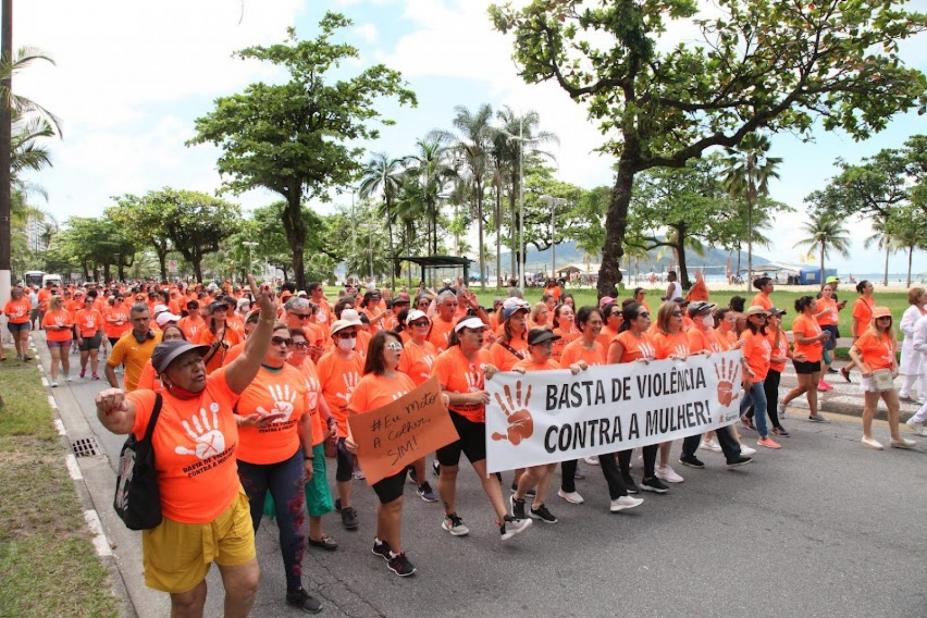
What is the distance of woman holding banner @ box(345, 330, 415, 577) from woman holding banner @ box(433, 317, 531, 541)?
0.48 meters

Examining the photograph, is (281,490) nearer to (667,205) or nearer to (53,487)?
(53,487)

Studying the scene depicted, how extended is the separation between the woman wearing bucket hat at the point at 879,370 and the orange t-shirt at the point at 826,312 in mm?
3910

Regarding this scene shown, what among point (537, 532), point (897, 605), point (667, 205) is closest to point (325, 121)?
point (537, 532)

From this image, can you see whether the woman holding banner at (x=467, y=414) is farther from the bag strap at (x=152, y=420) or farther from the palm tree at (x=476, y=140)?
the palm tree at (x=476, y=140)

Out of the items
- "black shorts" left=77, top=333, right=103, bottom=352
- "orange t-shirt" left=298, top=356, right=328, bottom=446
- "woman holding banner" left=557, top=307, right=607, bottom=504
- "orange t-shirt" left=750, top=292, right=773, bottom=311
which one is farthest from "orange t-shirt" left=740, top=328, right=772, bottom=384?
"black shorts" left=77, top=333, right=103, bottom=352

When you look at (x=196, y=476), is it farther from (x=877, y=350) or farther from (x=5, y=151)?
(x=5, y=151)

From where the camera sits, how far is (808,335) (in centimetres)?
809

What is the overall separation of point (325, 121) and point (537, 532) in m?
23.6

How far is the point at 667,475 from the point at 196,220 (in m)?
50.4

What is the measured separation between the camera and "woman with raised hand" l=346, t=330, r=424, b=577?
4234 millimetres

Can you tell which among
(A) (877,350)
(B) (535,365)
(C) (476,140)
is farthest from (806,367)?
(C) (476,140)

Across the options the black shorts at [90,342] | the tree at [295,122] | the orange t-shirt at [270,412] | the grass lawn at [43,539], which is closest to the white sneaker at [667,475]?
the orange t-shirt at [270,412]

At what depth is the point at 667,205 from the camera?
4719 cm

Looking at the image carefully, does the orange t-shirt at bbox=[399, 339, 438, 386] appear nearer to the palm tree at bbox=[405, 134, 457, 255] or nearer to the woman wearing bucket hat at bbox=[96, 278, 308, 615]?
the woman wearing bucket hat at bbox=[96, 278, 308, 615]
